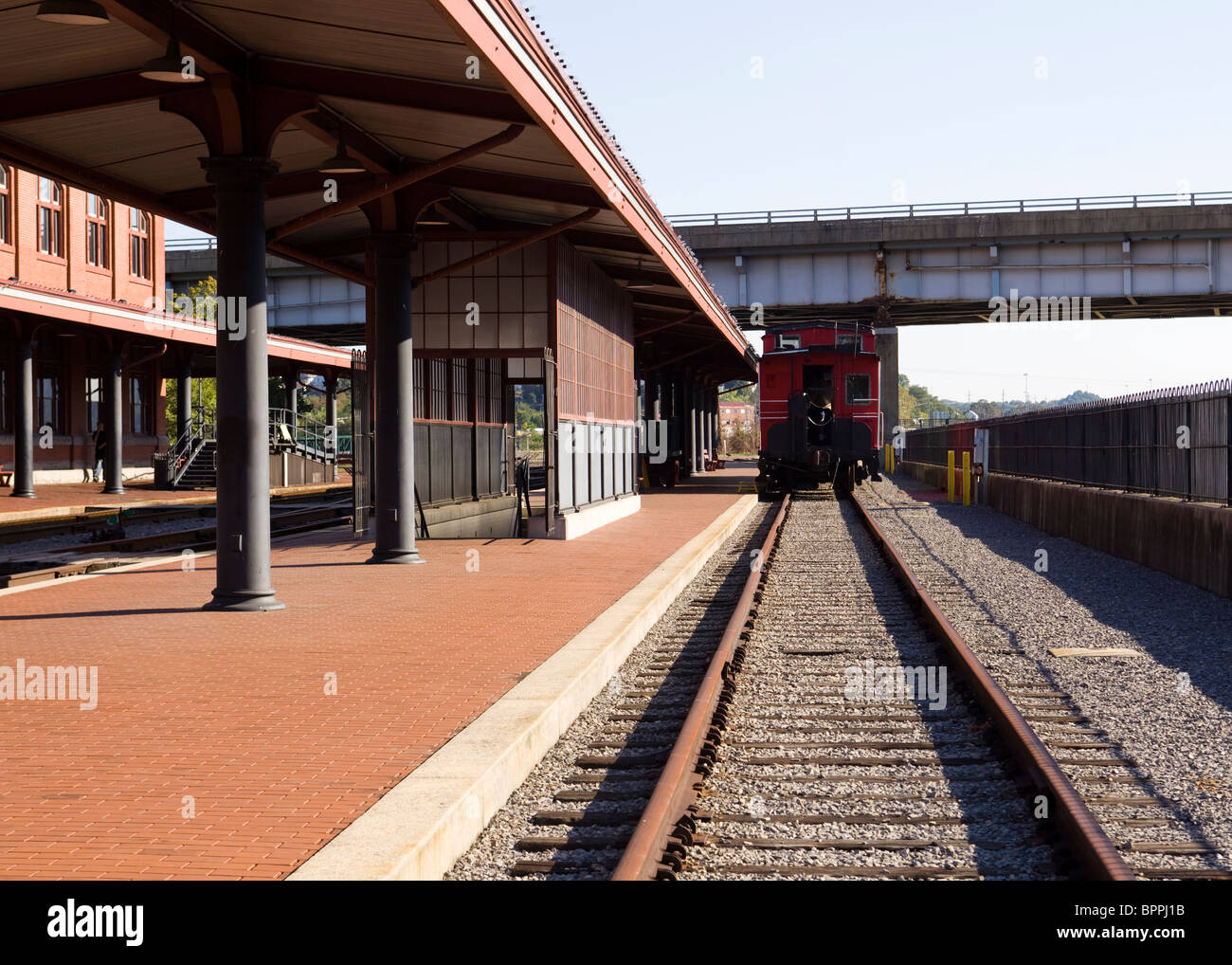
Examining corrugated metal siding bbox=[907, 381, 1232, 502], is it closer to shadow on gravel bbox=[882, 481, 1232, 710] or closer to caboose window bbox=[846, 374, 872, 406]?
shadow on gravel bbox=[882, 481, 1232, 710]

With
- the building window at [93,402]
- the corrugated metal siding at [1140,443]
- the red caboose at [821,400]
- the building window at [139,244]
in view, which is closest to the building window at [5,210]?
the building window at [93,402]

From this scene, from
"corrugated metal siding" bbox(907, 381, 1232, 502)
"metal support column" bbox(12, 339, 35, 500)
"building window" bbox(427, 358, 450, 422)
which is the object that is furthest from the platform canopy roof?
"metal support column" bbox(12, 339, 35, 500)

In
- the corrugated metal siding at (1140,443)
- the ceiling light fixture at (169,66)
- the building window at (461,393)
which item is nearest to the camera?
the ceiling light fixture at (169,66)

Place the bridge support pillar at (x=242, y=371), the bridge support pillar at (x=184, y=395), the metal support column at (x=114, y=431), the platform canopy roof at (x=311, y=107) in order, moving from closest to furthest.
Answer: the platform canopy roof at (x=311, y=107)
the bridge support pillar at (x=242, y=371)
the metal support column at (x=114, y=431)
the bridge support pillar at (x=184, y=395)

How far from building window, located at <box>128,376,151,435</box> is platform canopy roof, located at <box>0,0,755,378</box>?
31597 millimetres

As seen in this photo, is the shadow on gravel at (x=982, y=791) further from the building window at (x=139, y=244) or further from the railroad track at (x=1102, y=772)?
the building window at (x=139, y=244)

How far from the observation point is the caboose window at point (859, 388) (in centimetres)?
3391

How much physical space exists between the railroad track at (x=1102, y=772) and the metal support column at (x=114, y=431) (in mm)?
29654

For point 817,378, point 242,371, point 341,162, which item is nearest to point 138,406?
point 817,378

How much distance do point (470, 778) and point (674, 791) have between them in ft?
3.00

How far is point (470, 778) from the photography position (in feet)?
18.7

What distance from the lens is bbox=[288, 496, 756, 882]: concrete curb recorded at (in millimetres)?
4656

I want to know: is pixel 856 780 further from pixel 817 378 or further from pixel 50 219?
pixel 50 219

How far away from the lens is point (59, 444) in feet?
132
